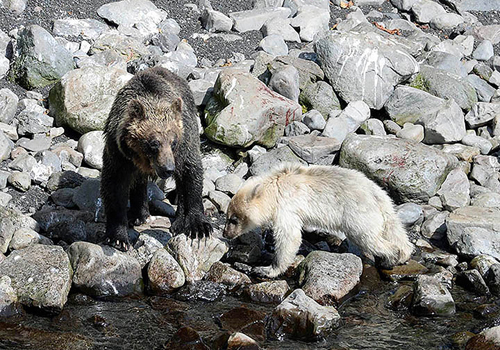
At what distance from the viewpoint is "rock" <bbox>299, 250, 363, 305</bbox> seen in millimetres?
8258

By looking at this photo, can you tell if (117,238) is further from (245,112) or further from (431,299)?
(431,299)

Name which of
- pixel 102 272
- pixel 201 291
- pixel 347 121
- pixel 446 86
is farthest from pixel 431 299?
pixel 446 86

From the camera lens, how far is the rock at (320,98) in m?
12.7

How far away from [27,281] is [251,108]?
5038mm

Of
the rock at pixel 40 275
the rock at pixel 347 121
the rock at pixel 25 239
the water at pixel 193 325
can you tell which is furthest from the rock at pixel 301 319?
the rock at pixel 347 121

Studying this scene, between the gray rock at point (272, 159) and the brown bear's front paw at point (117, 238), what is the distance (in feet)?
9.65

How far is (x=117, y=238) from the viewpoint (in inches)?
348

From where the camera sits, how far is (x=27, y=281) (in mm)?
7938

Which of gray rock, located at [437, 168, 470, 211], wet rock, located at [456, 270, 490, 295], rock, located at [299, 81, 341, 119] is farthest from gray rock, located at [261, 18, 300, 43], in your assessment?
wet rock, located at [456, 270, 490, 295]

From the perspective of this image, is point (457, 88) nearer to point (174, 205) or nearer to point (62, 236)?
point (174, 205)

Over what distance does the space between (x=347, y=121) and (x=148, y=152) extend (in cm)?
513

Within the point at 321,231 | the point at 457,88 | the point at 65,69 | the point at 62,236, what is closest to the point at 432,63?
the point at 457,88

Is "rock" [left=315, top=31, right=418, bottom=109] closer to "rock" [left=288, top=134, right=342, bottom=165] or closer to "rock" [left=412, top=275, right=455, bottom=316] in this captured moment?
"rock" [left=288, top=134, right=342, bottom=165]

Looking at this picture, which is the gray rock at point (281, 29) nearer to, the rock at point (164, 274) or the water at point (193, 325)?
the rock at point (164, 274)
